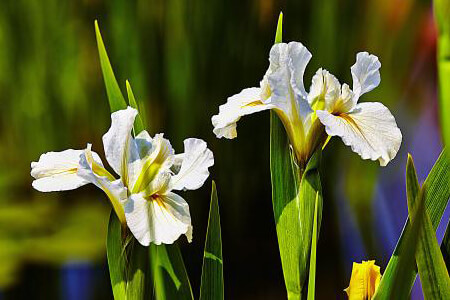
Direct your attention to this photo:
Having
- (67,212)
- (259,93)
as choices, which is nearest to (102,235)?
(67,212)

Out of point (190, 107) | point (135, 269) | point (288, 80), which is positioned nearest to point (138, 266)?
point (135, 269)

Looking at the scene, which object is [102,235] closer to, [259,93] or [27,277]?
[27,277]

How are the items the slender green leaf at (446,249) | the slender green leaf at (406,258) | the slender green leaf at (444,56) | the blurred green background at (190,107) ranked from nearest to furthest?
1. the slender green leaf at (406,258)
2. the slender green leaf at (446,249)
3. the slender green leaf at (444,56)
4. the blurred green background at (190,107)

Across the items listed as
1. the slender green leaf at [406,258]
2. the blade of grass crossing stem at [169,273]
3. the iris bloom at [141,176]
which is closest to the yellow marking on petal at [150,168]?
the iris bloom at [141,176]

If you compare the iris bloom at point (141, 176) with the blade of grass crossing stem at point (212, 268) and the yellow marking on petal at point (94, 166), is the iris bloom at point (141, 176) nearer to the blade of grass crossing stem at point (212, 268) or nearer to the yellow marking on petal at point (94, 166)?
the yellow marking on petal at point (94, 166)

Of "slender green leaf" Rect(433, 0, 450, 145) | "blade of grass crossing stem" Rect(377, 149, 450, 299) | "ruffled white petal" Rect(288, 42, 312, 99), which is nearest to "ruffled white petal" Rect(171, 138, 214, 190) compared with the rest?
"ruffled white petal" Rect(288, 42, 312, 99)

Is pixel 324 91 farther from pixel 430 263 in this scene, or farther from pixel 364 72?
pixel 430 263
